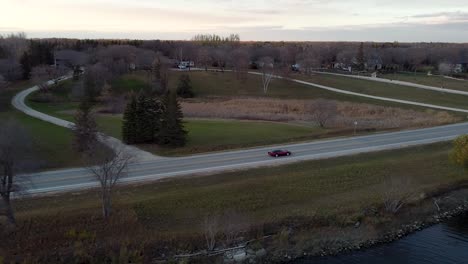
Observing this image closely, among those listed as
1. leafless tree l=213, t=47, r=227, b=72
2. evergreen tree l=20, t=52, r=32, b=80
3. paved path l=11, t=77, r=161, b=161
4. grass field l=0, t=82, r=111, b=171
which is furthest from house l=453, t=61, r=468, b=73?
grass field l=0, t=82, r=111, b=171

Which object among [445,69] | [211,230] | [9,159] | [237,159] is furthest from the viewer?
[445,69]

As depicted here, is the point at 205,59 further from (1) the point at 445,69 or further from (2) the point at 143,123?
(2) the point at 143,123

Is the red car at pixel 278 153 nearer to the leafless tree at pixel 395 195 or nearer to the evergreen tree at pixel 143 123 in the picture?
the leafless tree at pixel 395 195

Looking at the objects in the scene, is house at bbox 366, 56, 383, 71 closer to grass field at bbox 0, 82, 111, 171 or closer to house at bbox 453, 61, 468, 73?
house at bbox 453, 61, 468, 73

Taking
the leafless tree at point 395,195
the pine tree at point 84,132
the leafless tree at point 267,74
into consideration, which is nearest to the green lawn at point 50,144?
the pine tree at point 84,132

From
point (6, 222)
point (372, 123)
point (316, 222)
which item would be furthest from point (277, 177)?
point (372, 123)

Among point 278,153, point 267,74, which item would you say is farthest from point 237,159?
point 267,74
